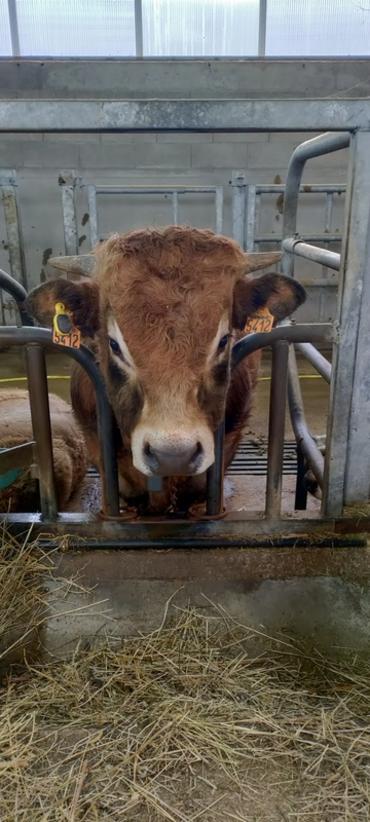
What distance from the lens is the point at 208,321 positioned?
1.91 metres

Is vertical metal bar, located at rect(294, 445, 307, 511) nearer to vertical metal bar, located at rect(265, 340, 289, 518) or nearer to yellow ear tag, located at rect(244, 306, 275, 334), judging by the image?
vertical metal bar, located at rect(265, 340, 289, 518)

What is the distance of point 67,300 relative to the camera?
218 cm

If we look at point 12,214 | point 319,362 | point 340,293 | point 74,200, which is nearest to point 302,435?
point 319,362

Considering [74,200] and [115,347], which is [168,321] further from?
[74,200]

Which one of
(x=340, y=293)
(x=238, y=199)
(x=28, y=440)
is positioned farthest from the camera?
(x=238, y=199)

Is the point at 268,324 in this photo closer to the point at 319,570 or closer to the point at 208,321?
the point at 208,321

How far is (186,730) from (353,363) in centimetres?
131

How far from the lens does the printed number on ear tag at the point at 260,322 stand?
87.2 inches

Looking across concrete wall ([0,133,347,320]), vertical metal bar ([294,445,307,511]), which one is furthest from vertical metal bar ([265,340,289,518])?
concrete wall ([0,133,347,320])

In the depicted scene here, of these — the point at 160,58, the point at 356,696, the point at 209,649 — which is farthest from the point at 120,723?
the point at 160,58

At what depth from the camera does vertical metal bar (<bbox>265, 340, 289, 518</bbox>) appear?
2156 mm

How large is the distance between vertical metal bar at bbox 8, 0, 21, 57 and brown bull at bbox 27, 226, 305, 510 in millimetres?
7676

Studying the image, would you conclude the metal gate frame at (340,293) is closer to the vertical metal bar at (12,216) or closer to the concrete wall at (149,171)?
the vertical metal bar at (12,216)

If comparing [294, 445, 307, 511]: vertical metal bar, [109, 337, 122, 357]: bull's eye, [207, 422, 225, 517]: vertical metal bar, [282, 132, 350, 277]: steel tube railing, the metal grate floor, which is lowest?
the metal grate floor
